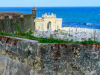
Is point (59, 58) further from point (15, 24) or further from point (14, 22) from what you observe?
point (15, 24)

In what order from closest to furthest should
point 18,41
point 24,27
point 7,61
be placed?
point 18,41, point 7,61, point 24,27

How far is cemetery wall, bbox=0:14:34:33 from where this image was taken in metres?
18.6

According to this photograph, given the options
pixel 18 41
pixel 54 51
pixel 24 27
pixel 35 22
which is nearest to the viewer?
pixel 54 51

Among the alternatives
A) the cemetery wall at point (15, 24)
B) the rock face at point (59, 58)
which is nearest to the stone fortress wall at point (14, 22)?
the cemetery wall at point (15, 24)

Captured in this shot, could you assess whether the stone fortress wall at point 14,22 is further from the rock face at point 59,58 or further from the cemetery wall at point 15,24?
the rock face at point 59,58

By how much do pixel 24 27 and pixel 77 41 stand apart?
471 inches

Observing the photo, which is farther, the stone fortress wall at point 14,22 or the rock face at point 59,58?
the stone fortress wall at point 14,22

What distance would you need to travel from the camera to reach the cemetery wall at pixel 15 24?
1856cm

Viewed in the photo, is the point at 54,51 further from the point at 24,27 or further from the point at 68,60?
the point at 24,27

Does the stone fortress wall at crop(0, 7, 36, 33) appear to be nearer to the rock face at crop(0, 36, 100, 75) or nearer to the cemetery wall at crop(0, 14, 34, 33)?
the cemetery wall at crop(0, 14, 34, 33)

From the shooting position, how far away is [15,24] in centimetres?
1942

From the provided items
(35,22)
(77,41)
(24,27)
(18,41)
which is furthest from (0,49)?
(35,22)

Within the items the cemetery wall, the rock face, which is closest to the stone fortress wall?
the cemetery wall

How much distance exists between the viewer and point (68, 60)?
9.62 m
